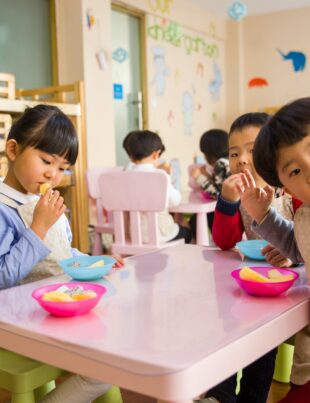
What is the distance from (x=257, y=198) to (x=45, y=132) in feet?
1.87

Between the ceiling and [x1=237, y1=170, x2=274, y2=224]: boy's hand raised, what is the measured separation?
5.11 meters

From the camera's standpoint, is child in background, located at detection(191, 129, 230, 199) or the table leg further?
child in background, located at detection(191, 129, 230, 199)

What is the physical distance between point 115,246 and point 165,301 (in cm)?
182

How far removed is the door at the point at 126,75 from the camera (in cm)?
492

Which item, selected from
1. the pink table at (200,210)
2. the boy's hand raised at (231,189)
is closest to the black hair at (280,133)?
the boy's hand raised at (231,189)

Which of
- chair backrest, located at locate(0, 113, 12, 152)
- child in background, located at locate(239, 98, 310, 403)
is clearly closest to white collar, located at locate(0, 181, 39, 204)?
child in background, located at locate(239, 98, 310, 403)

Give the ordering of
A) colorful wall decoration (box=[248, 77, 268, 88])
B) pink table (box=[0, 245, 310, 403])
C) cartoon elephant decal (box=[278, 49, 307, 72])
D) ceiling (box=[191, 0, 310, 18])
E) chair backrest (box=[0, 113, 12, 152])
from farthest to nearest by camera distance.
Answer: colorful wall decoration (box=[248, 77, 268, 88]), cartoon elephant decal (box=[278, 49, 307, 72]), ceiling (box=[191, 0, 310, 18]), chair backrest (box=[0, 113, 12, 152]), pink table (box=[0, 245, 310, 403])

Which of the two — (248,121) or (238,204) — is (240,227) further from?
(248,121)

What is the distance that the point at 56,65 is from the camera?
14.1 feet

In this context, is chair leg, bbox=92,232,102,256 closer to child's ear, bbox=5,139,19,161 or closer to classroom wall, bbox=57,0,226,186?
classroom wall, bbox=57,0,226,186

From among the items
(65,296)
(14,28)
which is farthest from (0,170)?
(65,296)

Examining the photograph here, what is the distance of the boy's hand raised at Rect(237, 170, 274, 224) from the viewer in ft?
3.72

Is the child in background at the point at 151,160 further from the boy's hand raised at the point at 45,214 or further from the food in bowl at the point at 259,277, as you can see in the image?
the food in bowl at the point at 259,277

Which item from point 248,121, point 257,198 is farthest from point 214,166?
point 257,198
